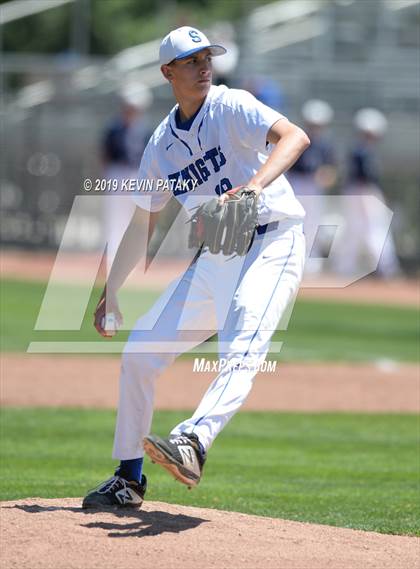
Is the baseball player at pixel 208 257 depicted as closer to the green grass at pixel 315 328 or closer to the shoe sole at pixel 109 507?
the shoe sole at pixel 109 507

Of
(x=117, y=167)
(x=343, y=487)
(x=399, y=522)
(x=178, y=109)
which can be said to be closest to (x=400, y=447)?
(x=343, y=487)

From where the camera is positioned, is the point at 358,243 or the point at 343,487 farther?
the point at 358,243

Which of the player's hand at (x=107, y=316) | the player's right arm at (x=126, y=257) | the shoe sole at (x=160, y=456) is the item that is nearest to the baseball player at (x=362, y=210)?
the player's right arm at (x=126, y=257)

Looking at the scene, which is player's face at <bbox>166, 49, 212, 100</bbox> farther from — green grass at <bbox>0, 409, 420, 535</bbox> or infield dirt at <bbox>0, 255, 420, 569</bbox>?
green grass at <bbox>0, 409, 420, 535</bbox>

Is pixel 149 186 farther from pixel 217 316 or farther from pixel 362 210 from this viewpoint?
pixel 362 210

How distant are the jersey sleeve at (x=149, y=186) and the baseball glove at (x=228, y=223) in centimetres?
48

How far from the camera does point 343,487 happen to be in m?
7.66

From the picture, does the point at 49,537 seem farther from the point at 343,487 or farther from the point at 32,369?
the point at 32,369

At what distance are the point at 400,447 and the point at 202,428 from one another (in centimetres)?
409

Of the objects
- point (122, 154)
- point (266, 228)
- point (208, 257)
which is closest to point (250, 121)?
point (266, 228)

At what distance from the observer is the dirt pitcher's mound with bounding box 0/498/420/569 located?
16.7ft

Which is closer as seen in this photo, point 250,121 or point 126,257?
point 250,121

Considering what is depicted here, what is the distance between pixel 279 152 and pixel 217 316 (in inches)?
35.7

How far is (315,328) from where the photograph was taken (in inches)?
Answer: 632
